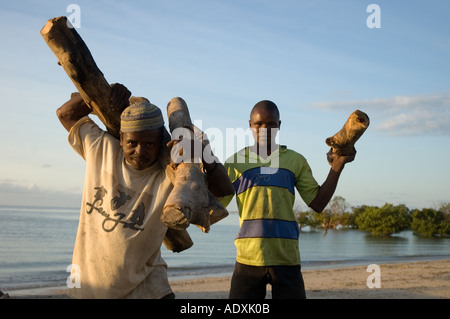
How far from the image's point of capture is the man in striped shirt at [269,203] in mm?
3666

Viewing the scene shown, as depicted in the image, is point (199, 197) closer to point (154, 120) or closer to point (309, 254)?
point (154, 120)

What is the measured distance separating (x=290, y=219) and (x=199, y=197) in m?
1.74

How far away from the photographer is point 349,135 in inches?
140

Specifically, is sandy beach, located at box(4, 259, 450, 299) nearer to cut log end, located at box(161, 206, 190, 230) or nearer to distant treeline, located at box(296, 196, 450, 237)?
cut log end, located at box(161, 206, 190, 230)

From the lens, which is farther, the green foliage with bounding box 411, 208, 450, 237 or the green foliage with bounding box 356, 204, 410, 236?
the green foliage with bounding box 356, 204, 410, 236

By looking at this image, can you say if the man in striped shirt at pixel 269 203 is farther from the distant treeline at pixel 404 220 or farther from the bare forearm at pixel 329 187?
the distant treeline at pixel 404 220

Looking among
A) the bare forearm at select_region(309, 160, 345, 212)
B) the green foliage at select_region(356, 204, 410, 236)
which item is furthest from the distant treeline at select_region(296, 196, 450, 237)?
the bare forearm at select_region(309, 160, 345, 212)

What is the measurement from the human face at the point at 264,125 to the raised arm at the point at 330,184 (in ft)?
1.72

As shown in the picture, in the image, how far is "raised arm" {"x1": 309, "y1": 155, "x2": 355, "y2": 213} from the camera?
3781mm

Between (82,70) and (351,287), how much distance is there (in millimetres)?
8630

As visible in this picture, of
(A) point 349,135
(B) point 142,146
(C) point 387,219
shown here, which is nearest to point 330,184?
(A) point 349,135

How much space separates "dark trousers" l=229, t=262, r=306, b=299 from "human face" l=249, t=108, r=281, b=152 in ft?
3.22

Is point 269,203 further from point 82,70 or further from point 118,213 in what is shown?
point 82,70
